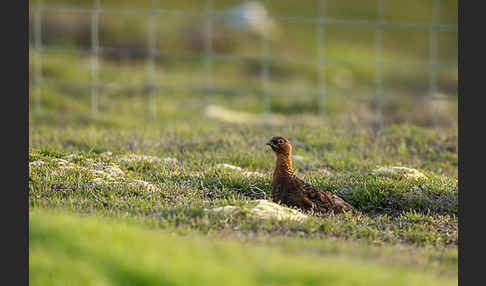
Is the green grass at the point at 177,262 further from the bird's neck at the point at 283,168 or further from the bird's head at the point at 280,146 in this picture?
the bird's head at the point at 280,146

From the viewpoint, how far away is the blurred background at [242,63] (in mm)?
13859

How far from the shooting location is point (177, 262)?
4613mm

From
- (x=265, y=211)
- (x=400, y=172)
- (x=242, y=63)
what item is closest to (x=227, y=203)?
(x=265, y=211)

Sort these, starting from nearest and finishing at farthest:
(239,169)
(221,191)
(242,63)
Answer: (221,191) < (239,169) < (242,63)

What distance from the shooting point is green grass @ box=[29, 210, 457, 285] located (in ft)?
14.7

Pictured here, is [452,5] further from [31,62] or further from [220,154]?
[220,154]

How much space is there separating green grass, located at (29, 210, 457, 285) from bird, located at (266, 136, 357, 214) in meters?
1.64

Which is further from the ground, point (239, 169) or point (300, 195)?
point (239, 169)

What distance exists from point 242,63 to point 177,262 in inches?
858

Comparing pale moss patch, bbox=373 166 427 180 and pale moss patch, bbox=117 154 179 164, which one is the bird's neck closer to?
pale moss patch, bbox=373 166 427 180

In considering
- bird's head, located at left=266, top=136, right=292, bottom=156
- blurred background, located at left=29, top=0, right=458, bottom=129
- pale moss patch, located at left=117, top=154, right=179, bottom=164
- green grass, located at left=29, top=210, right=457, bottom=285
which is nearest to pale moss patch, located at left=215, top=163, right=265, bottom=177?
pale moss patch, located at left=117, top=154, right=179, bottom=164

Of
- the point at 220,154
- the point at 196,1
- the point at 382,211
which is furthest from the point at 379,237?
the point at 196,1

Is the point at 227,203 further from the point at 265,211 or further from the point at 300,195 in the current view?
the point at 300,195

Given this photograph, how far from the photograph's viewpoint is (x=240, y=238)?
5.59 m
